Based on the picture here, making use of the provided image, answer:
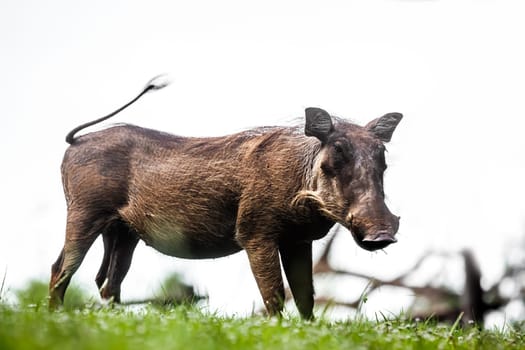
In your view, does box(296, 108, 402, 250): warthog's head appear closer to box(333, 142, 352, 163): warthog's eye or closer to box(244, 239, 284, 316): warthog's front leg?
box(333, 142, 352, 163): warthog's eye

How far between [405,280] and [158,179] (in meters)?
5.66

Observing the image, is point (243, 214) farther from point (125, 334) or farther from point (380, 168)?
point (125, 334)

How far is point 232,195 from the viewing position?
5730 mm

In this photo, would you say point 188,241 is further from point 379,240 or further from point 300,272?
point 379,240

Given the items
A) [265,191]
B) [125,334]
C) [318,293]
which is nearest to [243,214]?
[265,191]

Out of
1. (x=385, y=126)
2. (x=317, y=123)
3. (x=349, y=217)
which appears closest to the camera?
(x=349, y=217)

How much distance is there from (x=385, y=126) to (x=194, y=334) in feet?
8.82

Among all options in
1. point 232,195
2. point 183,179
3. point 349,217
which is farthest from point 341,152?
point 183,179

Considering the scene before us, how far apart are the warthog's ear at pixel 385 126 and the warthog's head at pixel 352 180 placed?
0.05 meters

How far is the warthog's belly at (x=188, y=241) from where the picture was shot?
5840mm

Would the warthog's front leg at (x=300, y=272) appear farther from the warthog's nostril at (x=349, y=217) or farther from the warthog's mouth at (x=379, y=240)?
the warthog's mouth at (x=379, y=240)

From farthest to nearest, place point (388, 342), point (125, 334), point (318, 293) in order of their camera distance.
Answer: point (318, 293) → point (388, 342) → point (125, 334)

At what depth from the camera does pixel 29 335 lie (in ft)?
9.69

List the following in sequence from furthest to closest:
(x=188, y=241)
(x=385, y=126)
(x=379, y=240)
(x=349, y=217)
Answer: (x=188, y=241)
(x=385, y=126)
(x=349, y=217)
(x=379, y=240)
